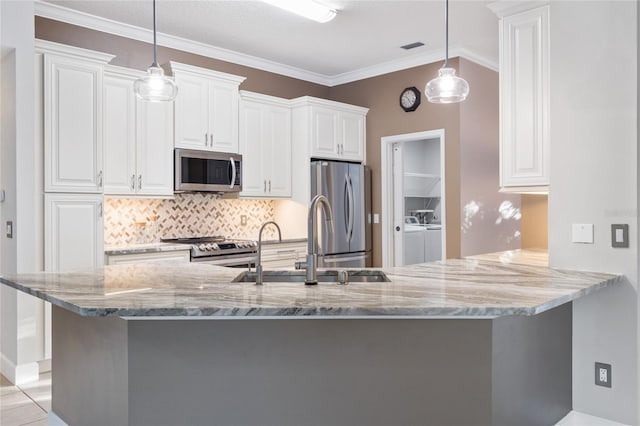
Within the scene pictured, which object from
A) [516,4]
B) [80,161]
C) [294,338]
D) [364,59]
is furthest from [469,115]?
[294,338]

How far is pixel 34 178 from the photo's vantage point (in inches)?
142

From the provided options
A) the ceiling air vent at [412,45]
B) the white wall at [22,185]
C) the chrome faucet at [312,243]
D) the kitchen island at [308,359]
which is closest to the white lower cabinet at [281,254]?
the white wall at [22,185]

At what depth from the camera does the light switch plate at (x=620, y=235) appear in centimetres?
261

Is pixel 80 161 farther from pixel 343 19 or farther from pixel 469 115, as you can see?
pixel 469 115

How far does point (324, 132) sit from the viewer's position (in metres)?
5.54

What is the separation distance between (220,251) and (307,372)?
2.67 metres

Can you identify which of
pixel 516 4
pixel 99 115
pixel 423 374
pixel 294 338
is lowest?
pixel 423 374

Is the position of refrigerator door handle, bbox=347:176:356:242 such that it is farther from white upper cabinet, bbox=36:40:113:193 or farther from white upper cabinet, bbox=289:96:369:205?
white upper cabinet, bbox=36:40:113:193

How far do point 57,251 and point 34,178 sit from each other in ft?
1.78

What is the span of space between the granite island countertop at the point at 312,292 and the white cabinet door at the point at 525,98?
69 cm

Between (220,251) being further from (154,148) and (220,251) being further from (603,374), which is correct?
(603,374)

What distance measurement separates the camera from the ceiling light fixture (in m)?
3.88

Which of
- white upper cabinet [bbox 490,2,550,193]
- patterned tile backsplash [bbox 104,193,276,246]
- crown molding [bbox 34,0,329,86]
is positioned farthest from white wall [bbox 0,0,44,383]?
white upper cabinet [bbox 490,2,550,193]

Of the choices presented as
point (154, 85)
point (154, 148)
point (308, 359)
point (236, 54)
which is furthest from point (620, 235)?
point (236, 54)
